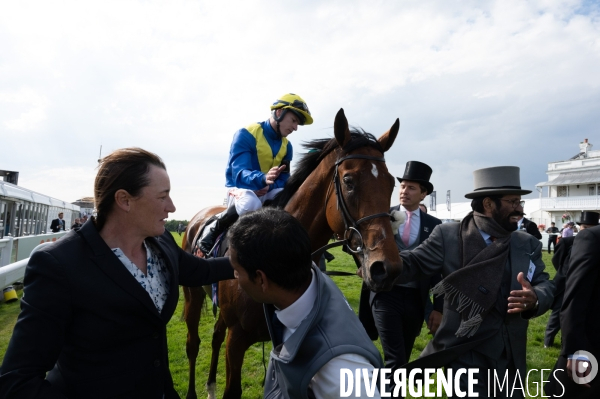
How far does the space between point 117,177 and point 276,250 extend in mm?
843

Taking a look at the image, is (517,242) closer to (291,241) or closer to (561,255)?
(291,241)

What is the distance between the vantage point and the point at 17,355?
50.8 inches

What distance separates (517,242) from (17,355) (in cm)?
289

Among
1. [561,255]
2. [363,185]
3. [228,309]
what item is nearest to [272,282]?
[363,185]

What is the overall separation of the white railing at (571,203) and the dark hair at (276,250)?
45.0 metres

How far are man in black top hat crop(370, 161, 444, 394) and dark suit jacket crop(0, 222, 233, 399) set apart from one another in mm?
2134

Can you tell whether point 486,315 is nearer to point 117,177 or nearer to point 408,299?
point 408,299

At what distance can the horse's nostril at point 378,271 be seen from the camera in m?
2.28

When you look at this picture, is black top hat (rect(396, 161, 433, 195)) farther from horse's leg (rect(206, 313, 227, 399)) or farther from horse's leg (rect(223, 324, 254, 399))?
horse's leg (rect(206, 313, 227, 399))

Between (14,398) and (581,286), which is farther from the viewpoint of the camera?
(581,286)

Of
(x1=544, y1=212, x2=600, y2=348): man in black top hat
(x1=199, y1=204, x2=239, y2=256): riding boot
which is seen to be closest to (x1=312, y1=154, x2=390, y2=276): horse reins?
(x1=199, y1=204, x2=239, y2=256): riding boot

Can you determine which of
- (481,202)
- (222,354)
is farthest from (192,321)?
(481,202)

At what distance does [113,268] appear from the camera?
5.03 feet

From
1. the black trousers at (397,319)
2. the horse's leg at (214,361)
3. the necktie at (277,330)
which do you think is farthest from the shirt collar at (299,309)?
the horse's leg at (214,361)
